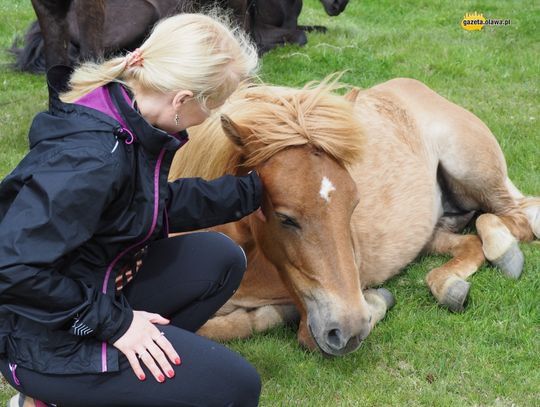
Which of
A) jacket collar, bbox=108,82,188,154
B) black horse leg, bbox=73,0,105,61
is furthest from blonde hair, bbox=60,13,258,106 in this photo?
black horse leg, bbox=73,0,105,61

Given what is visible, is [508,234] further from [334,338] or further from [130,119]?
[130,119]

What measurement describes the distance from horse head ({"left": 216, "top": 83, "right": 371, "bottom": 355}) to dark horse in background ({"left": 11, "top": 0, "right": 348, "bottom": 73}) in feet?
9.49

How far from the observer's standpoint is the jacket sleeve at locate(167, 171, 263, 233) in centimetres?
316

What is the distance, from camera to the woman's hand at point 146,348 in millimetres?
2537

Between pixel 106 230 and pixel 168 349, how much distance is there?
0.45 m

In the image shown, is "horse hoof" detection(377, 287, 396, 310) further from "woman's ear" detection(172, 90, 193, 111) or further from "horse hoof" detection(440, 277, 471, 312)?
"woman's ear" detection(172, 90, 193, 111)

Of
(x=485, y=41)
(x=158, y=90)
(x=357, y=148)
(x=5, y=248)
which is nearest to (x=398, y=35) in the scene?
(x=485, y=41)

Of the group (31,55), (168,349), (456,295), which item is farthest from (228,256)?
(31,55)

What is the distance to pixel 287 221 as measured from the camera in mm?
3254

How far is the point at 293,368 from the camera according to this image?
11.4 ft

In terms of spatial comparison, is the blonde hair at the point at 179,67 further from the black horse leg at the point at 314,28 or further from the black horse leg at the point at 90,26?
the black horse leg at the point at 314,28

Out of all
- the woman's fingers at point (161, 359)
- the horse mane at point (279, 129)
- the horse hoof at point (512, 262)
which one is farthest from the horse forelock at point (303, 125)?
the horse hoof at point (512, 262)

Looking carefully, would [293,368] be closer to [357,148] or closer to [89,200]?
[357,148]

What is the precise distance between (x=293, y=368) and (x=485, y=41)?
7.33 meters
